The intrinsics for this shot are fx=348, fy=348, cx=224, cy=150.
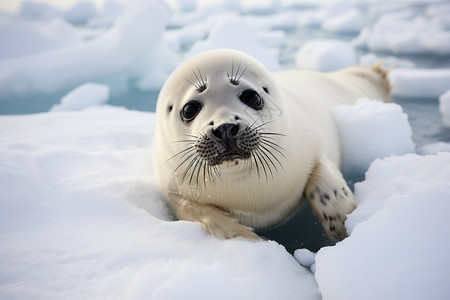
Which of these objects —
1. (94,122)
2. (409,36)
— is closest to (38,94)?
(94,122)

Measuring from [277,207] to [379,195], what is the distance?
0.47 meters

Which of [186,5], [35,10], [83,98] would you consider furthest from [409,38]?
[186,5]

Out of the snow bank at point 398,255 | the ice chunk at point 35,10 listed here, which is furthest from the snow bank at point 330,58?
the ice chunk at point 35,10

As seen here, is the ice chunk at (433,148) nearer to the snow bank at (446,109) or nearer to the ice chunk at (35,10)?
the snow bank at (446,109)

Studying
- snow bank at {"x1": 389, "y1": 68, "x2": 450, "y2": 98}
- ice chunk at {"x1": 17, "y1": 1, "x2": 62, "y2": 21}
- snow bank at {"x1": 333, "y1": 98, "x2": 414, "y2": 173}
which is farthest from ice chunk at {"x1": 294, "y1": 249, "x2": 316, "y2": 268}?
ice chunk at {"x1": 17, "y1": 1, "x2": 62, "y2": 21}

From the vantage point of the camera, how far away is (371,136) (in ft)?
7.35

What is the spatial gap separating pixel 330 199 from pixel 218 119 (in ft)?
2.31

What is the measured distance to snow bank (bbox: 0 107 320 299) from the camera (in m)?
1.08

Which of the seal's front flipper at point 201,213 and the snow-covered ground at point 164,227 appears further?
the seal's front flipper at point 201,213

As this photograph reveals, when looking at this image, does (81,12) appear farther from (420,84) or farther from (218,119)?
(218,119)

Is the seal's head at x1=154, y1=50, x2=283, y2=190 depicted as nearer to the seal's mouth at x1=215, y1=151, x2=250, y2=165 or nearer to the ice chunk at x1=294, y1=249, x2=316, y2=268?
the seal's mouth at x1=215, y1=151, x2=250, y2=165

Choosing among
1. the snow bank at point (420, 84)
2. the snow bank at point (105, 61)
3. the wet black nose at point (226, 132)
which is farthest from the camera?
the snow bank at point (105, 61)

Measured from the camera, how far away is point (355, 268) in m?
0.99

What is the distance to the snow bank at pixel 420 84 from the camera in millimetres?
3717
